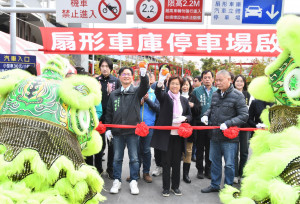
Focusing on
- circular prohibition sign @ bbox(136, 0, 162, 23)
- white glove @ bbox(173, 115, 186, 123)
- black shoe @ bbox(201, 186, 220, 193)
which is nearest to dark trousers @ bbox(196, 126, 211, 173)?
black shoe @ bbox(201, 186, 220, 193)

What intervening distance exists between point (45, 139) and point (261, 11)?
4935mm

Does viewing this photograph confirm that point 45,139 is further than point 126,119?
No

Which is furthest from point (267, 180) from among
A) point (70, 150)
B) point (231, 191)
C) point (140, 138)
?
point (140, 138)

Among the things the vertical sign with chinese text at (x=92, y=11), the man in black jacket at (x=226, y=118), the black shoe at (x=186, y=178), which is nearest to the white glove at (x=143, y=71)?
the man in black jacket at (x=226, y=118)

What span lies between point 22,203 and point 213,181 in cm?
312

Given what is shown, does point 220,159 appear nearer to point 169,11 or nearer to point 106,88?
point 106,88

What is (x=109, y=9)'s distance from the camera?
527 cm

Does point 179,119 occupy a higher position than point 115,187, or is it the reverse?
point 179,119

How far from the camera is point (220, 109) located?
3.85 metres

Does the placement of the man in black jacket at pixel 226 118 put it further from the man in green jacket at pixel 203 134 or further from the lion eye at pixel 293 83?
the lion eye at pixel 293 83

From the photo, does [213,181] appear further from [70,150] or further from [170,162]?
[70,150]

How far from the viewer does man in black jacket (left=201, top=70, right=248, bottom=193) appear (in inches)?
146

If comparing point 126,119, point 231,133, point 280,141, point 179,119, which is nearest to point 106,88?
point 126,119

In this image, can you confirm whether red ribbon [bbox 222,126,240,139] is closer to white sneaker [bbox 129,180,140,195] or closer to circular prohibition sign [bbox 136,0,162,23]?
white sneaker [bbox 129,180,140,195]
